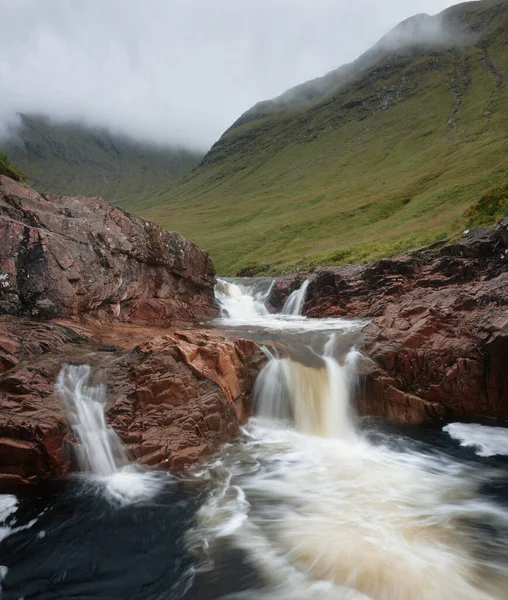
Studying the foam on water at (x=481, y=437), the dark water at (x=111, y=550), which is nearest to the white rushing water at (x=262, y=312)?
the foam on water at (x=481, y=437)

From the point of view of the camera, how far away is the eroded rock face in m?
14.7

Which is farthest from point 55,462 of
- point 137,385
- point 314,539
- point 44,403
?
point 314,539

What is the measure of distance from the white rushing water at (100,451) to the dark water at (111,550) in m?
0.33

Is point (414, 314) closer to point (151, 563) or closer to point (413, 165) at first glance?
point (151, 563)

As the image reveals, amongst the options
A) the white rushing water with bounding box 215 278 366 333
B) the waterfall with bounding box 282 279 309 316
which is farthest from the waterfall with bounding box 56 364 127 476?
the waterfall with bounding box 282 279 309 316

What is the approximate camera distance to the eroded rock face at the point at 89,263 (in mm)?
14703

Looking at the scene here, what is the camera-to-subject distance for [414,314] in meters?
16.0

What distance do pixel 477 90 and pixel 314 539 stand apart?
5434 inches

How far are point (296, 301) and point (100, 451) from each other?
71.5 ft

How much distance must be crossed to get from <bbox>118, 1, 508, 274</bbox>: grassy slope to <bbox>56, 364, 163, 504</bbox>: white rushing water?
2587 cm

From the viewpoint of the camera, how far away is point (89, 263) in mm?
17594

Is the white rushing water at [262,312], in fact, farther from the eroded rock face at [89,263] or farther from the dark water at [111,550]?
the dark water at [111,550]

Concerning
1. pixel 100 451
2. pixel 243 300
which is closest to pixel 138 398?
pixel 100 451

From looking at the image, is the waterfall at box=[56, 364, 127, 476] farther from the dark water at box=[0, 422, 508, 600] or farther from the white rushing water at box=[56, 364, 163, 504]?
the dark water at box=[0, 422, 508, 600]
